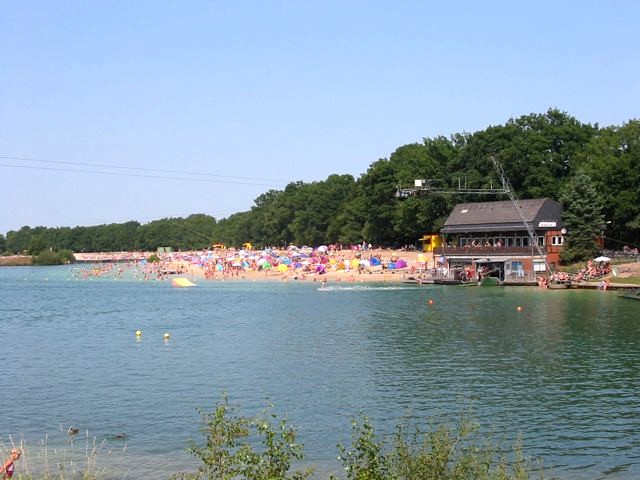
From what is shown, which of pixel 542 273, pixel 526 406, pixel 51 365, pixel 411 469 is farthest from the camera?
pixel 542 273

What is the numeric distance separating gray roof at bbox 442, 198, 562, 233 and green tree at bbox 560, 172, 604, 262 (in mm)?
1898

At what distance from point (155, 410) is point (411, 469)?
52.9 ft

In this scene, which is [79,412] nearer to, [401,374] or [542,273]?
[401,374]

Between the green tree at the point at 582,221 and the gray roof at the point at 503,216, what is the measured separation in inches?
74.7

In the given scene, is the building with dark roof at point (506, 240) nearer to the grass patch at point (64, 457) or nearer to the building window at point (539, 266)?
the building window at point (539, 266)

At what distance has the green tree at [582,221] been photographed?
8762 cm

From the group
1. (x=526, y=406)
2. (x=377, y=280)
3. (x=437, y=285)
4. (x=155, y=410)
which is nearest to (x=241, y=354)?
(x=155, y=410)

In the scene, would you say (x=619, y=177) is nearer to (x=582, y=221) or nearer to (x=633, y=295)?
(x=582, y=221)

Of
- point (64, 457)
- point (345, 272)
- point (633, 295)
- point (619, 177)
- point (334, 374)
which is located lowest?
point (64, 457)

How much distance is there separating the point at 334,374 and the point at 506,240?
60414 mm

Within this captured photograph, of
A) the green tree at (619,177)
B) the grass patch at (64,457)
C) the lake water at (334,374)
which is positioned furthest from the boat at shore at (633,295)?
the grass patch at (64,457)

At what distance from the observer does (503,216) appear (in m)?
92.8

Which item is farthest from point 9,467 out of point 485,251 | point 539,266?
point 485,251

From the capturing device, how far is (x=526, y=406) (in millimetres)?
28188
